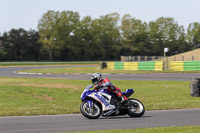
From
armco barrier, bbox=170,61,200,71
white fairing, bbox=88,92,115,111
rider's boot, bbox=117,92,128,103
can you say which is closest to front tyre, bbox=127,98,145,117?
rider's boot, bbox=117,92,128,103

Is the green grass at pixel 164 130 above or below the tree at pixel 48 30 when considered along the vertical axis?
below

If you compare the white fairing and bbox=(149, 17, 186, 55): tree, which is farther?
bbox=(149, 17, 186, 55): tree

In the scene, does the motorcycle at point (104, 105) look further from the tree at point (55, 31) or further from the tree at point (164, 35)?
the tree at point (164, 35)

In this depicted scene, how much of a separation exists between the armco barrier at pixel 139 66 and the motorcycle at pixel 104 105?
33.5 meters

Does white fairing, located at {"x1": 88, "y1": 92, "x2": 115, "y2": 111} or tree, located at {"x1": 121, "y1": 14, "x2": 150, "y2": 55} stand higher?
tree, located at {"x1": 121, "y1": 14, "x2": 150, "y2": 55}

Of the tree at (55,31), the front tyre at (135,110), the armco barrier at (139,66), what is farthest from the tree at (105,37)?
the front tyre at (135,110)

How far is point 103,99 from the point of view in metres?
10.9

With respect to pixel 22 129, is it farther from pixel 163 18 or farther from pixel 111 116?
pixel 163 18

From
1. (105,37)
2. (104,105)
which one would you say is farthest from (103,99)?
(105,37)

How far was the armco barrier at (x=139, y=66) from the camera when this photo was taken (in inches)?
1759

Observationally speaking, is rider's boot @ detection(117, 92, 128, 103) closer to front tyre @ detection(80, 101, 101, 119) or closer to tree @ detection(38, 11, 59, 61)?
front tyre @ detection(80, 101, 101, 119)

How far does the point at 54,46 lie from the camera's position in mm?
94750

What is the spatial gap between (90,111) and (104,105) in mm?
482

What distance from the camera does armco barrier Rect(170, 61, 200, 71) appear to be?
137 ft
